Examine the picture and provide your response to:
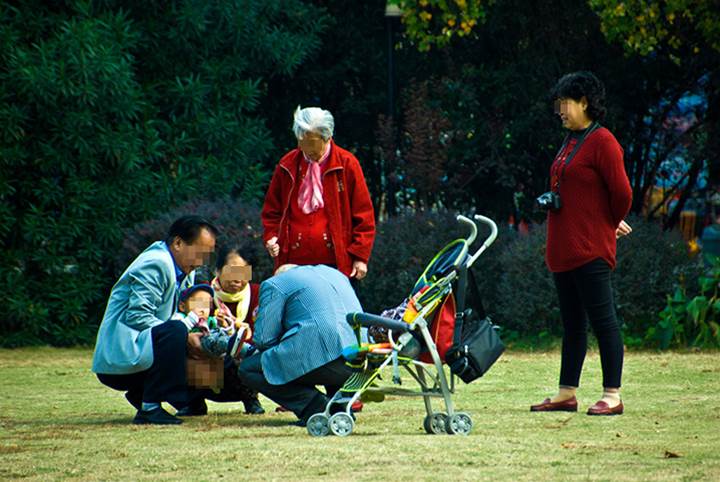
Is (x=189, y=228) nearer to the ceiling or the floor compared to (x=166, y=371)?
nearer to the ceiling

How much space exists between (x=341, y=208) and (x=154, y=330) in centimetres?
146

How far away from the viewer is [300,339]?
25.6ft

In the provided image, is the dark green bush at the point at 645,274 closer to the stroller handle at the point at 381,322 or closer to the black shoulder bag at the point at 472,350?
the black shoulder bag at the point at 472,350

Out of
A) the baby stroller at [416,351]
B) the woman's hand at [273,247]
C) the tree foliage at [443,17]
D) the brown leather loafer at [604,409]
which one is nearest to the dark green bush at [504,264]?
the tree foliage at [443,17]

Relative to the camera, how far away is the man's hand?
8.27 metres

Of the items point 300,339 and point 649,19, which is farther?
point 649,19

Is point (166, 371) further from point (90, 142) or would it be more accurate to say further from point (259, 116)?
point (259, 116)

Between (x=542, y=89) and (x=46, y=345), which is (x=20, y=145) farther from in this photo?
(x=542, y=89)

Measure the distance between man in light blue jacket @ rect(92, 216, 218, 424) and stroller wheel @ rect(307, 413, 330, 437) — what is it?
1.11 m

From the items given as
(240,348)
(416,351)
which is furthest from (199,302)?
(416,351)

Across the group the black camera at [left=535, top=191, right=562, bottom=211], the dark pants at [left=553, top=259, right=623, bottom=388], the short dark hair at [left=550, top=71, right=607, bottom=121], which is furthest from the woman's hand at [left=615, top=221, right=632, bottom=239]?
the short dark hair at [left=550, top=71, right=607, bottom=121]

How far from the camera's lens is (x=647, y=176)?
680 inches

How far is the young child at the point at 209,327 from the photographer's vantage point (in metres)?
8.26

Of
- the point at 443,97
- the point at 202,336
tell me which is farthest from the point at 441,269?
the point at 443,97
